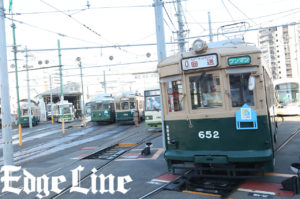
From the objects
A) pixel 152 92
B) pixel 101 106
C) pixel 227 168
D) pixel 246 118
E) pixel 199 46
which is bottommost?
pixel 227 168

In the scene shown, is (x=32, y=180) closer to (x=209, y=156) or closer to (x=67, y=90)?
(x=209, y=156)

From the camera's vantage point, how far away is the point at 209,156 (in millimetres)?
5883

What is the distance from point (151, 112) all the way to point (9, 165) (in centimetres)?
905

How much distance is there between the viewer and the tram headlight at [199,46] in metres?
6.11

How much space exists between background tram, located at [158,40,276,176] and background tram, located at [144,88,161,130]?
10478 mm

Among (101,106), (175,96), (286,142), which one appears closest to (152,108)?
(286,142)

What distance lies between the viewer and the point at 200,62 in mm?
6102

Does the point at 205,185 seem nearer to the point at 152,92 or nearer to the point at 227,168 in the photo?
the point at 227,168

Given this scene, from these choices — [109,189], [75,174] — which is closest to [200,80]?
[109,189]

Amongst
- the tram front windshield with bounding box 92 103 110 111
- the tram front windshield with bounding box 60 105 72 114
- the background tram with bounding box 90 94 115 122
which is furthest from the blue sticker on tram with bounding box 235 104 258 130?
the tram front windshield with bounding box 60 105 72 114

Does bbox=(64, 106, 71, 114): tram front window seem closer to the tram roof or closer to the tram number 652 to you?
the tram roof

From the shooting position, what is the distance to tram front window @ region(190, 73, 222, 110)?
6023 mm

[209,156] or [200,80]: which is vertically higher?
[200,80]

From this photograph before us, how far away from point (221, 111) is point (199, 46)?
145 cm
